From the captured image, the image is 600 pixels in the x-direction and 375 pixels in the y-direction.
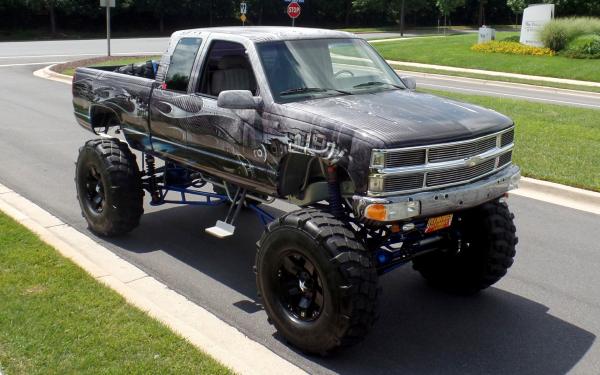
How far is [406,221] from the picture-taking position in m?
4.70

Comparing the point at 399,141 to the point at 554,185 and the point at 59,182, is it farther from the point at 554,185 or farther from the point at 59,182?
the point at 59,182

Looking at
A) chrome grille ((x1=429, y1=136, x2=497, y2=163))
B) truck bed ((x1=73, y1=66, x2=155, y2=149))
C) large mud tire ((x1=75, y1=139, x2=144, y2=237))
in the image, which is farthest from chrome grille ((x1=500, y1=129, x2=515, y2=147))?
large mud tire ((x1=75, y1=139, x2=144, y2=237))

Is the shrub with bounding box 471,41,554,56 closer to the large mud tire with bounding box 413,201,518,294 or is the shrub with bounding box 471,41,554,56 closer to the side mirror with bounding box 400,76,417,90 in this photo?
the side mirror with bounding box 400,76,417,90

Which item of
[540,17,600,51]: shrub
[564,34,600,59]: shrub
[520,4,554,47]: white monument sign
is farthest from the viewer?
[520,4,554,47]: white monument sign

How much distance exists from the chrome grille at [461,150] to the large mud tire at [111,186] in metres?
3.40

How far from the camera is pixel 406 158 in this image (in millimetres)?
4504

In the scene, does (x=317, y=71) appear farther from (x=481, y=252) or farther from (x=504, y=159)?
(x=481, y=252)

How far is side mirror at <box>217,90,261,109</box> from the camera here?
16.8 ft

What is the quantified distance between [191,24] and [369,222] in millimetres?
55560

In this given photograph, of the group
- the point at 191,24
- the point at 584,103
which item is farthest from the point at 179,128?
the point at 191,24

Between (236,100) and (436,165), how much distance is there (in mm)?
1571

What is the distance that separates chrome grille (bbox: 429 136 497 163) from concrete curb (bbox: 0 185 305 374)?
171 cm

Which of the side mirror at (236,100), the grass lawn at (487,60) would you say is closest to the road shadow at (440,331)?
the side mirror at (236,100)

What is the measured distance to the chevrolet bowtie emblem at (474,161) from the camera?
483cm
